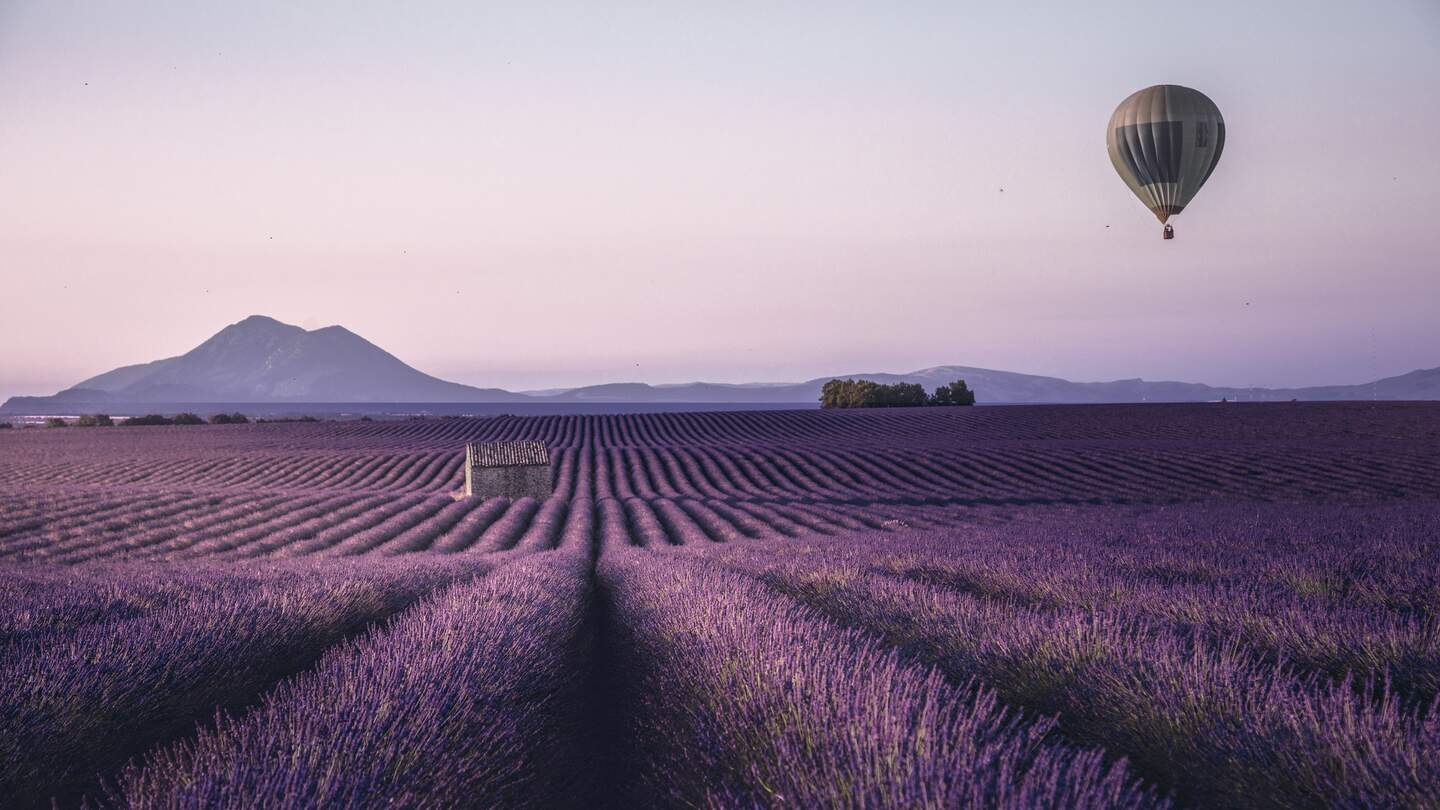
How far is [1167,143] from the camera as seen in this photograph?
66.8 ft

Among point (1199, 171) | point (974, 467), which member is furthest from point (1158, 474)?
point (1199, 171)

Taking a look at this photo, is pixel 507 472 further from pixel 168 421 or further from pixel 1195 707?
pixel 168 421

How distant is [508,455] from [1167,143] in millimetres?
21674

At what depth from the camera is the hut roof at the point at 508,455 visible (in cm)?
2842

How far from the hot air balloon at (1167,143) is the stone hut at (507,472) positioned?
20.1 m

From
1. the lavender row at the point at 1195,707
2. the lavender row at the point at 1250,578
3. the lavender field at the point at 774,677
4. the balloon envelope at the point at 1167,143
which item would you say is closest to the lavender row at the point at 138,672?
the lavender field at the point at 774,677

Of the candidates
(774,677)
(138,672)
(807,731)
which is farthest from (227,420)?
(807,731)

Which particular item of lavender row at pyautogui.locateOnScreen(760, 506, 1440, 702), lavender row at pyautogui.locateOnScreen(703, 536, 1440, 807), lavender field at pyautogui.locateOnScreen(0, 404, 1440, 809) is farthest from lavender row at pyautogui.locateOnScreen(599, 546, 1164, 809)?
lavender row at pyautogui.locateOnScreen(760, 506, 1440, 702)

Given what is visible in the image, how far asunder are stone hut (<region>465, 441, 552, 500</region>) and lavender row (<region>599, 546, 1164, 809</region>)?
23.5 meters

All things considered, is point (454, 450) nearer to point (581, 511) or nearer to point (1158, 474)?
point (581, 511)

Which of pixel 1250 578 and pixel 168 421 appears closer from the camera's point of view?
pixel 1250 578

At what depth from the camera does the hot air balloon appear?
790 inches

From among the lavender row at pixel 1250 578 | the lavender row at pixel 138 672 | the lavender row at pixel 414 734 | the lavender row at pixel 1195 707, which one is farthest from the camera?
the lavender row at pixel 1250 578

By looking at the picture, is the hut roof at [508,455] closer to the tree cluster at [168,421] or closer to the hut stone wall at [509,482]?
the hut stone wall at [509,482]
